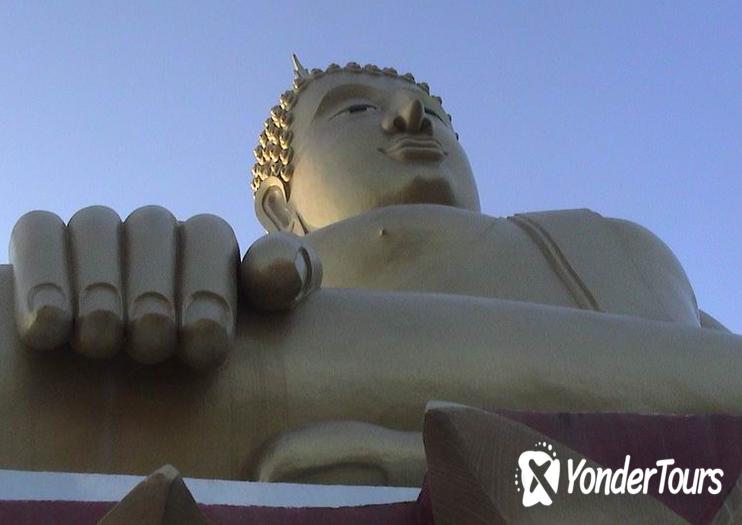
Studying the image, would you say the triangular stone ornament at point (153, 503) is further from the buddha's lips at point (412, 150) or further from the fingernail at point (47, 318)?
the buddha's lips at point (412, 150)

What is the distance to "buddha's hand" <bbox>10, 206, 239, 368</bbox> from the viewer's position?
6.56 feet

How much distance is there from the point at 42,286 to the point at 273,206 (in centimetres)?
267

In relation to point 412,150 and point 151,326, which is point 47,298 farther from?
point 412,150

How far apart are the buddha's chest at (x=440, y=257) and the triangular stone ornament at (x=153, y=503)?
1.85m

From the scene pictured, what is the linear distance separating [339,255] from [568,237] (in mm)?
626

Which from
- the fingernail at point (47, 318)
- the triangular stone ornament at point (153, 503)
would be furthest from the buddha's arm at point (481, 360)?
the triangular stone ornament at point (153, 503)

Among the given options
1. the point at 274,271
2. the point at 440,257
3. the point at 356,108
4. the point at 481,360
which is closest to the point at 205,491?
the point at 274,271

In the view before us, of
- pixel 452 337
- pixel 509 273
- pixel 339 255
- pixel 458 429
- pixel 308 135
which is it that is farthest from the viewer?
pixel 308 135

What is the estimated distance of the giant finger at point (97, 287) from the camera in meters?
1.99

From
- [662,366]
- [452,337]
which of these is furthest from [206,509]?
[662,366]

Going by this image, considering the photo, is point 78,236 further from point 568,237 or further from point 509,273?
point 568,237

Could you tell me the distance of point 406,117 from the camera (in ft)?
13.2

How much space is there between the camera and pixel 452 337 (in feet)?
7.77

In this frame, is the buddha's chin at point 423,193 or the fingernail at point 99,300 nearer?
the fingernail at point 99,300
